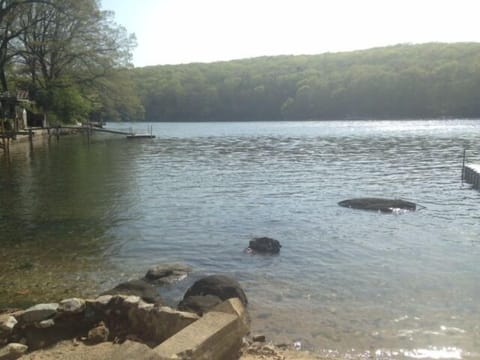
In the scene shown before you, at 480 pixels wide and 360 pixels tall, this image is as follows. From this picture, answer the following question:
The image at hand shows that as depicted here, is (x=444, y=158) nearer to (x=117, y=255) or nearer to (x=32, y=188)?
(x=32, y=188)

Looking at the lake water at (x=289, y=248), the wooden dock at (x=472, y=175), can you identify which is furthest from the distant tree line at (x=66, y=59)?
the wooden dock at (x=472, y=175)

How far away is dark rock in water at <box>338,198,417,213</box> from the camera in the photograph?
17.2m

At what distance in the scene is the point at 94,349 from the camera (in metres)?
6.42

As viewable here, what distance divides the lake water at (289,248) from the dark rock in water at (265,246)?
1.02ft

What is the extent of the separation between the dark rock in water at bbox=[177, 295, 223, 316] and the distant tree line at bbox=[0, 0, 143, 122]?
2002 inches

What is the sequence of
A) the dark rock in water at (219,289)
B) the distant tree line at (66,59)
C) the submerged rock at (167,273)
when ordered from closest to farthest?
the dark rock in water at (219,289) → the submerged rock at (167,273) → the distant tree line at (66,59)

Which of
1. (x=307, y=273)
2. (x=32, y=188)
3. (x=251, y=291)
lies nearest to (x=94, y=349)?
(x=251, y=291)

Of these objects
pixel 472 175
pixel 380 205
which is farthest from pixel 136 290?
pixel 472 175

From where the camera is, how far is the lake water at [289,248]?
775 centimetres

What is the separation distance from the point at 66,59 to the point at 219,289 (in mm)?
61437

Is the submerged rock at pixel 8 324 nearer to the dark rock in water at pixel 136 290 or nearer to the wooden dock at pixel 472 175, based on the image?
the dark rock in water at pixel 136 290

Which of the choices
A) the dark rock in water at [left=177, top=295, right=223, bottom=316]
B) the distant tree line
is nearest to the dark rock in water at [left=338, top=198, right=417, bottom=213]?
the dark rock in water at [left=177, top=295, right=223, bottom=316]

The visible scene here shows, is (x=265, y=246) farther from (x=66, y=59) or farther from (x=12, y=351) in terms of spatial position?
(x=66, y=59)

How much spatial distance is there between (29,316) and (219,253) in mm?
5688
